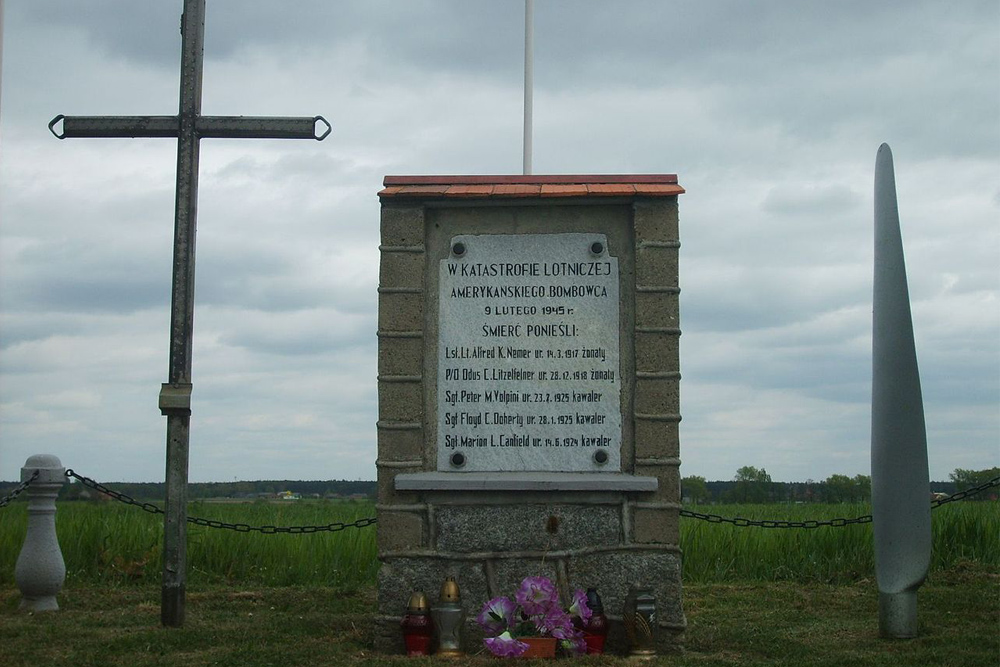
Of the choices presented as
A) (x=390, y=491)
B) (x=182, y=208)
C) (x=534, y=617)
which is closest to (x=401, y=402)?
(x=390, y=491)

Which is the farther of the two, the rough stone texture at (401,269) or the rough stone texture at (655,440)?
the rough stone texture at (401,269)

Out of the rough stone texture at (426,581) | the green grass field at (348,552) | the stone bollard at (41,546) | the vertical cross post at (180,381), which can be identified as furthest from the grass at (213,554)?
the rough stone texture at (426,581)

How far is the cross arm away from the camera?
8.10 metres

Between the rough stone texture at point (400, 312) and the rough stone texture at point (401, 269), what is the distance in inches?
3.8

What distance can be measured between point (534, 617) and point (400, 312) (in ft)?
7.07

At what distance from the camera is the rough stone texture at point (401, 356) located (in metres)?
7.31

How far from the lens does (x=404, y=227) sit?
7.42 metres

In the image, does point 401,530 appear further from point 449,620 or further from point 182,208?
point 182,208

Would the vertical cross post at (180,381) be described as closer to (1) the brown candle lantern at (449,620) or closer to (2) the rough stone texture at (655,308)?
(1) the brown candle lantern at (449,620)

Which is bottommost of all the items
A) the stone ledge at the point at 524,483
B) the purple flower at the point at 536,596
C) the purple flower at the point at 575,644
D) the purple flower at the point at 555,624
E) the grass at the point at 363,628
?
the grass at the point at 363,628

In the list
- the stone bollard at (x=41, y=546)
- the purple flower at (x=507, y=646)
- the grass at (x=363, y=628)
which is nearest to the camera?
the purple flower at (x=507, y=646)

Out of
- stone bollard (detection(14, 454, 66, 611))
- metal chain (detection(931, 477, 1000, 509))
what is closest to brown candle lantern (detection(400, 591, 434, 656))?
stone bollard (detection(14, 454, 66, 611))

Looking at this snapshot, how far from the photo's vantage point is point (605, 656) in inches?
269

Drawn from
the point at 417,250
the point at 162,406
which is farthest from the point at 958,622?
the point at 162,406
